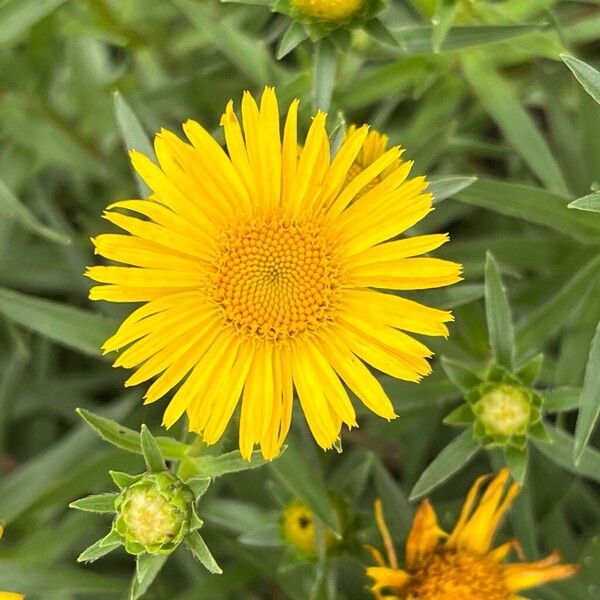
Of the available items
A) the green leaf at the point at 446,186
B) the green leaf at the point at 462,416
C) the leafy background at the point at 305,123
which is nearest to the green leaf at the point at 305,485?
the leafy background at the point at 305,123

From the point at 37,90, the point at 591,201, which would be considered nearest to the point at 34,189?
the point at 37,90

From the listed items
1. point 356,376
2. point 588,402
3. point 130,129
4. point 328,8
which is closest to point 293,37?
point 328,8

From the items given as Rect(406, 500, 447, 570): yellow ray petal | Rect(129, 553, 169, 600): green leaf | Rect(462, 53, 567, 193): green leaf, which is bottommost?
Rect(129, 553, 169, 600): green leaf

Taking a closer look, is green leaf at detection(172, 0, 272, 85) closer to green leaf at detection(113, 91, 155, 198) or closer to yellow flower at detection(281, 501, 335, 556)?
green leaf at detection(113, 91, 155, 198)

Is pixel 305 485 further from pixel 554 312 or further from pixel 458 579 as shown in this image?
pixel 554 312

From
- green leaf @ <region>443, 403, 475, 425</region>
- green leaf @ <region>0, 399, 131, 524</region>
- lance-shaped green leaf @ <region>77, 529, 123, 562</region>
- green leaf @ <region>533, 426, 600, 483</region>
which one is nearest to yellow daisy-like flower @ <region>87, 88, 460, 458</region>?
lance-shaped green leaf @ <region>77, 529, 123, 562</region>
